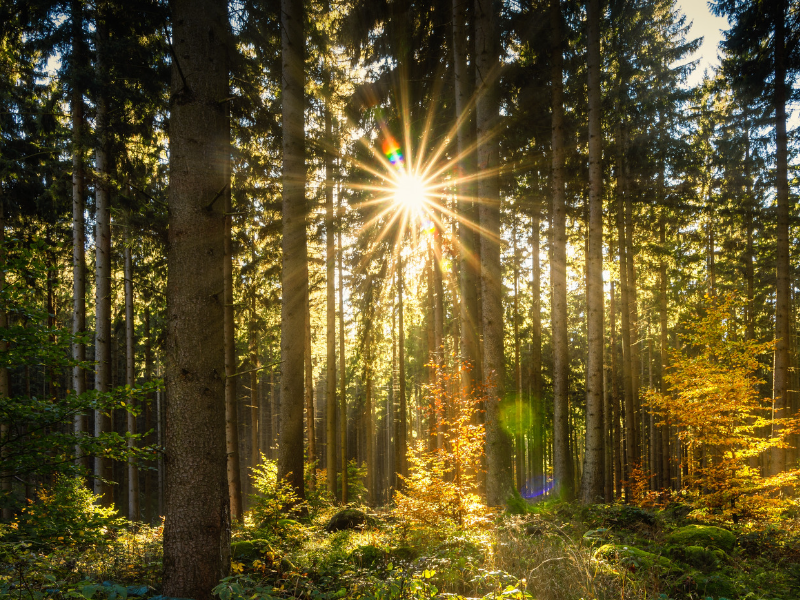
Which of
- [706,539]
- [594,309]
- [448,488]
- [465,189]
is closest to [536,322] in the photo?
[594,309]

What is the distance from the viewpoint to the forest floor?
3.75m

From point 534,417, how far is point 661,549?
12.3 metres

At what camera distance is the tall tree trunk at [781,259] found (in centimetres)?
1067

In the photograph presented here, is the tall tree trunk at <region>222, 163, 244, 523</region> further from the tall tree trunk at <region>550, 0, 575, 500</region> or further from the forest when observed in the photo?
the tall tree trunk at <region>550, 0, 575, 500</region>

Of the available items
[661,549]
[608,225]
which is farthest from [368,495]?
[661,549]

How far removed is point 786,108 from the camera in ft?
40.9

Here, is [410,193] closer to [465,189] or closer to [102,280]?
[465,189]

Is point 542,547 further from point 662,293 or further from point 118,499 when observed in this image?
point 118,499

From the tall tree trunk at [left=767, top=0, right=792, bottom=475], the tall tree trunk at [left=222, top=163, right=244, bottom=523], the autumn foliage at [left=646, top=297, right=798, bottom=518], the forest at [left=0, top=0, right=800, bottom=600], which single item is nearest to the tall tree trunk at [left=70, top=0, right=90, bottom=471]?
the forest at [left=0, top=0, right=800, bottom=600]

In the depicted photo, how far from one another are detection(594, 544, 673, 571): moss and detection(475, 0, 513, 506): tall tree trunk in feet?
10.0

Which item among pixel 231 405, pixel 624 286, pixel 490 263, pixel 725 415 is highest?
pixel 624 286

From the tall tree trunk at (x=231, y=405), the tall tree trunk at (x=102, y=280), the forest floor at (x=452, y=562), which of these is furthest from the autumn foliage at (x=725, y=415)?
the tall tree trunk at (x=102, y=280)

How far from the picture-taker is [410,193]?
12508mm

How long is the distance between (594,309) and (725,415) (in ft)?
11.1
